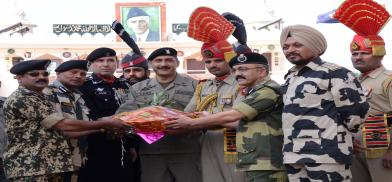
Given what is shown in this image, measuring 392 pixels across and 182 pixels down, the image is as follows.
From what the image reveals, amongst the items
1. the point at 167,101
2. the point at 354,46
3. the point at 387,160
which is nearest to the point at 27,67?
the point at 167,101

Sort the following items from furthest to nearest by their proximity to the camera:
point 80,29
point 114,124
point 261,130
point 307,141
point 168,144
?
point 80,29 → point 168,144 → point 114,124 → point 261,130 → point 307,141

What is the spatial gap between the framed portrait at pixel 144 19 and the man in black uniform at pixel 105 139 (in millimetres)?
37586

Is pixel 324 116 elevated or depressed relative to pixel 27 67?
depressed

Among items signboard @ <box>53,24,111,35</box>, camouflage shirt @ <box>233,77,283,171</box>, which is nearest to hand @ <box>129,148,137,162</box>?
camouflage shirt @ <box>233,77,283,171</box>

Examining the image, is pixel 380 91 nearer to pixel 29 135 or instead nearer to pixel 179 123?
pixel 179 123

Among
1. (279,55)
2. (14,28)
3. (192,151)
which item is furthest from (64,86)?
(14,28)

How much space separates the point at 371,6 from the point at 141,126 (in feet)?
8.14

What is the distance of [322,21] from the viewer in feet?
130

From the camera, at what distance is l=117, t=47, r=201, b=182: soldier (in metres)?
5.19

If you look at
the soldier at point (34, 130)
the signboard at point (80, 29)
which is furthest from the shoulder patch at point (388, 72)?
the signboard at point (80, 29)

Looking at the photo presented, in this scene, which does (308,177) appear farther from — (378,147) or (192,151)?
(192,151)

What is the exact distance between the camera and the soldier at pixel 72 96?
4840 millimetres

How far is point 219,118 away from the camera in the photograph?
4.19 metres

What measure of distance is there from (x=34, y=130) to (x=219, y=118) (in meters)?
1.60
